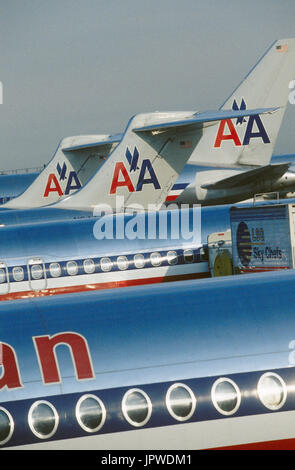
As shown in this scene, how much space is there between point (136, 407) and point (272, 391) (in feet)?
5.10

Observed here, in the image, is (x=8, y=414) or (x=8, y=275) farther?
(x=8, y=275)

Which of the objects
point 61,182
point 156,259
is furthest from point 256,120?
point 156,259

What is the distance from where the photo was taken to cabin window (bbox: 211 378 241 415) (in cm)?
716

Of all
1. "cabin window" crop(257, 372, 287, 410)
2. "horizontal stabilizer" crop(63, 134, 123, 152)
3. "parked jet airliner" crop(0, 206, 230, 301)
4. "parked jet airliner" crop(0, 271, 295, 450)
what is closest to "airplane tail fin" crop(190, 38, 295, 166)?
"horizontal stabilizer" crop(63, 134, 123, 152)

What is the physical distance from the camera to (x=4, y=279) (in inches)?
704

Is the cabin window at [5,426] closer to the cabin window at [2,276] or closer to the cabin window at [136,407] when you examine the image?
the cabin window at [136,407]

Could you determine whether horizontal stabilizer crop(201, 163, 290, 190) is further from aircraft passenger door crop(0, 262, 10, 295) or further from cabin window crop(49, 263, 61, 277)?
aircraft passenger door crop(0, 262, 10, 295)

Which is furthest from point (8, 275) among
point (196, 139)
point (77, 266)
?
point (196, 139)

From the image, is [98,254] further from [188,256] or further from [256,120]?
[256,120]

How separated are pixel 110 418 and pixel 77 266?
11473 mm

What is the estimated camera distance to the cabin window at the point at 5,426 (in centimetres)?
681

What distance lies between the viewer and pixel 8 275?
17906mm

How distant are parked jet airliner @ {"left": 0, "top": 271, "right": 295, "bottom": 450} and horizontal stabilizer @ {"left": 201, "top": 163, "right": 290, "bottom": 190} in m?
17.4
